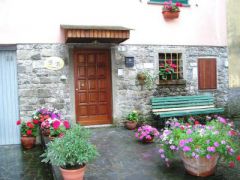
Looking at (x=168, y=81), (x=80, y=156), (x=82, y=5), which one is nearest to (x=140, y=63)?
(x=168, y=81)

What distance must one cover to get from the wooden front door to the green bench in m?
1.32

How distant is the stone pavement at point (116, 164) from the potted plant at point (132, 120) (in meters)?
0.47

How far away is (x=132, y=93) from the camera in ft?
21.5

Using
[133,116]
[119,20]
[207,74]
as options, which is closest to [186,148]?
[133,116]

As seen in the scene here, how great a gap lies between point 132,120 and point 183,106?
5.24 ft

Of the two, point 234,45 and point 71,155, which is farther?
point 234,45

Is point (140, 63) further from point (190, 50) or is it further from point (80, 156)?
point (80, 156)

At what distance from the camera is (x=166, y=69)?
6.77 m

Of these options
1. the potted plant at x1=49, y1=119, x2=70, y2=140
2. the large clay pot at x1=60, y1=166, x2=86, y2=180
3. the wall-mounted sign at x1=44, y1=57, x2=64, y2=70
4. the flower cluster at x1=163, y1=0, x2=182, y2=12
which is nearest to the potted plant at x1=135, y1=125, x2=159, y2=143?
the potted plant at x1=49, y1=119, x2=70, y2=140

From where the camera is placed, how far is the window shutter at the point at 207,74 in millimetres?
7188

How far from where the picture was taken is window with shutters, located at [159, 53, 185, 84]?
6.80 meters

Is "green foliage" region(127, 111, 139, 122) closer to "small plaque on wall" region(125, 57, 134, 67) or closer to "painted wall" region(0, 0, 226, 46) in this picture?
"small plaque on wall" region(125, 57, 134, 67)

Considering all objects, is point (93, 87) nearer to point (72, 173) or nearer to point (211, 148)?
point (72, 173)

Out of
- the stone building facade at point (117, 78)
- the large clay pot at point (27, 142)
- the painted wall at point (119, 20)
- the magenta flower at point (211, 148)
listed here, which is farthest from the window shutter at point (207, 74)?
the large clay pot at point (27, 142)
